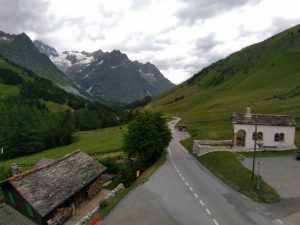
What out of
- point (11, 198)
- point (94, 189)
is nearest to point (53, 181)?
point (11, 198)

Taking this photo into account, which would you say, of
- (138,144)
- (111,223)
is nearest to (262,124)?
(138,144)

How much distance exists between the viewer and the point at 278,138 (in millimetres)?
60875

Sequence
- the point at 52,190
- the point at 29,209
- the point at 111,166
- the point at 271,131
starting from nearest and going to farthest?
1. the point at 29,209
2. the point at 52,190
3. the point at 271,131
4. the point at 111,166

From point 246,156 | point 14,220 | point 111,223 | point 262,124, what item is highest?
point 262,124

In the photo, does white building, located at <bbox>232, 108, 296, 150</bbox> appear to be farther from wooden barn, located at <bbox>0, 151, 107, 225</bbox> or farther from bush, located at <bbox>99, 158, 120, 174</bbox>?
wooden barn, located at <bbox>0, 151, 107, 225</bbox>

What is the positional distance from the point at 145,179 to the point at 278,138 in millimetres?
27109

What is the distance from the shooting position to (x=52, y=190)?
41.1 m

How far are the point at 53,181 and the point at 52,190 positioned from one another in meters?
2.02

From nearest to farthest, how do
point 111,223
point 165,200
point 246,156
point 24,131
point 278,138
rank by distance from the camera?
point 111,223, point 165,200, point 246,156, point 278,138, point 24,131

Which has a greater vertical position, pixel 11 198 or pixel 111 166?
pixel 11 198

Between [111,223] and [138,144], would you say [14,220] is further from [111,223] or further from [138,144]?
[138,144]

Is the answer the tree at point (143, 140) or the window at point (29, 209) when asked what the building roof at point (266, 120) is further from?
the window at point (29, 209)

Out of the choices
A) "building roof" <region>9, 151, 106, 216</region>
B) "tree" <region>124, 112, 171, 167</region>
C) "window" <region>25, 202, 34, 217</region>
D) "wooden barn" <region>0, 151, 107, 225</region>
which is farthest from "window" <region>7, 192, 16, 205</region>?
"tree" <region>124, 112, 171, 167</region>

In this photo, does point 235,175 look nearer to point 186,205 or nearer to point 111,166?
point 186,205
